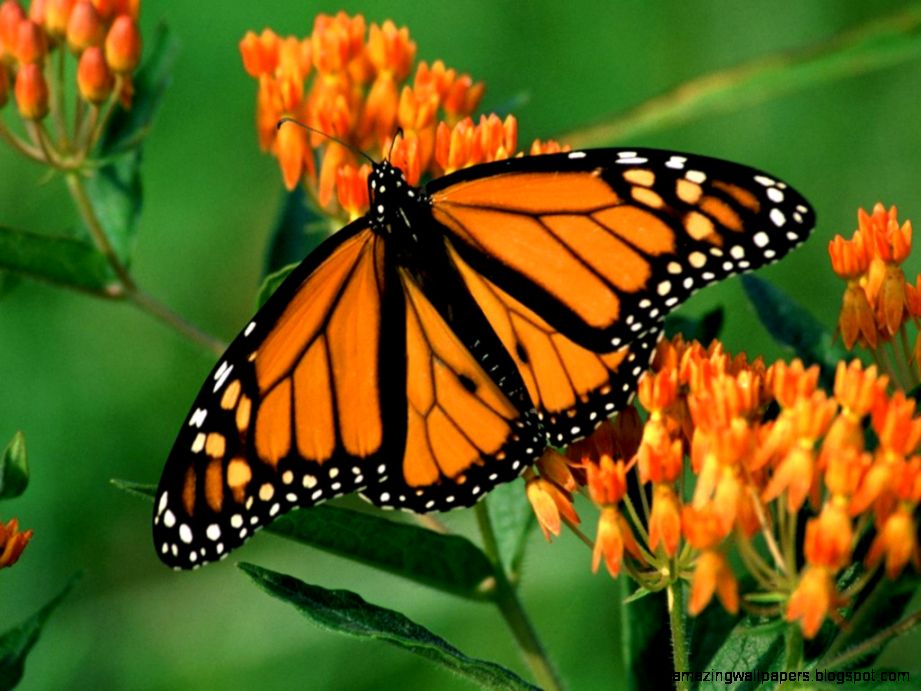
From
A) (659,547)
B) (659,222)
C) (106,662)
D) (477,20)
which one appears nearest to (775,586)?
(659,547)

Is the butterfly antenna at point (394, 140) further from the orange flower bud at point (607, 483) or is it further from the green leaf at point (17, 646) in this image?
the green leaf at point (17, 646)

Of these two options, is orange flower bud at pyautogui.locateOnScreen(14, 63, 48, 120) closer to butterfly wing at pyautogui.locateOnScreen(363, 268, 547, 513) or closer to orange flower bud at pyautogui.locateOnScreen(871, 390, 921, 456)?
butterfly wing at pyautogui.locateOnScreen(363, 268, 547, 513)

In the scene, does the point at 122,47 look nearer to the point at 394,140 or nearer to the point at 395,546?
the point at 394,140

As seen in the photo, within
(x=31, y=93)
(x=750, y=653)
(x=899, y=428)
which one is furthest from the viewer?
(x=31, y=93)

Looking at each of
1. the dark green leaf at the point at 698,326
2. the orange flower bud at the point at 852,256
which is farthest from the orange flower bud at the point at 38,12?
the orange flower bud at the point at 852,256

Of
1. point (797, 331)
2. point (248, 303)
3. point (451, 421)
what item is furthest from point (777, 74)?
point (248, 303)
